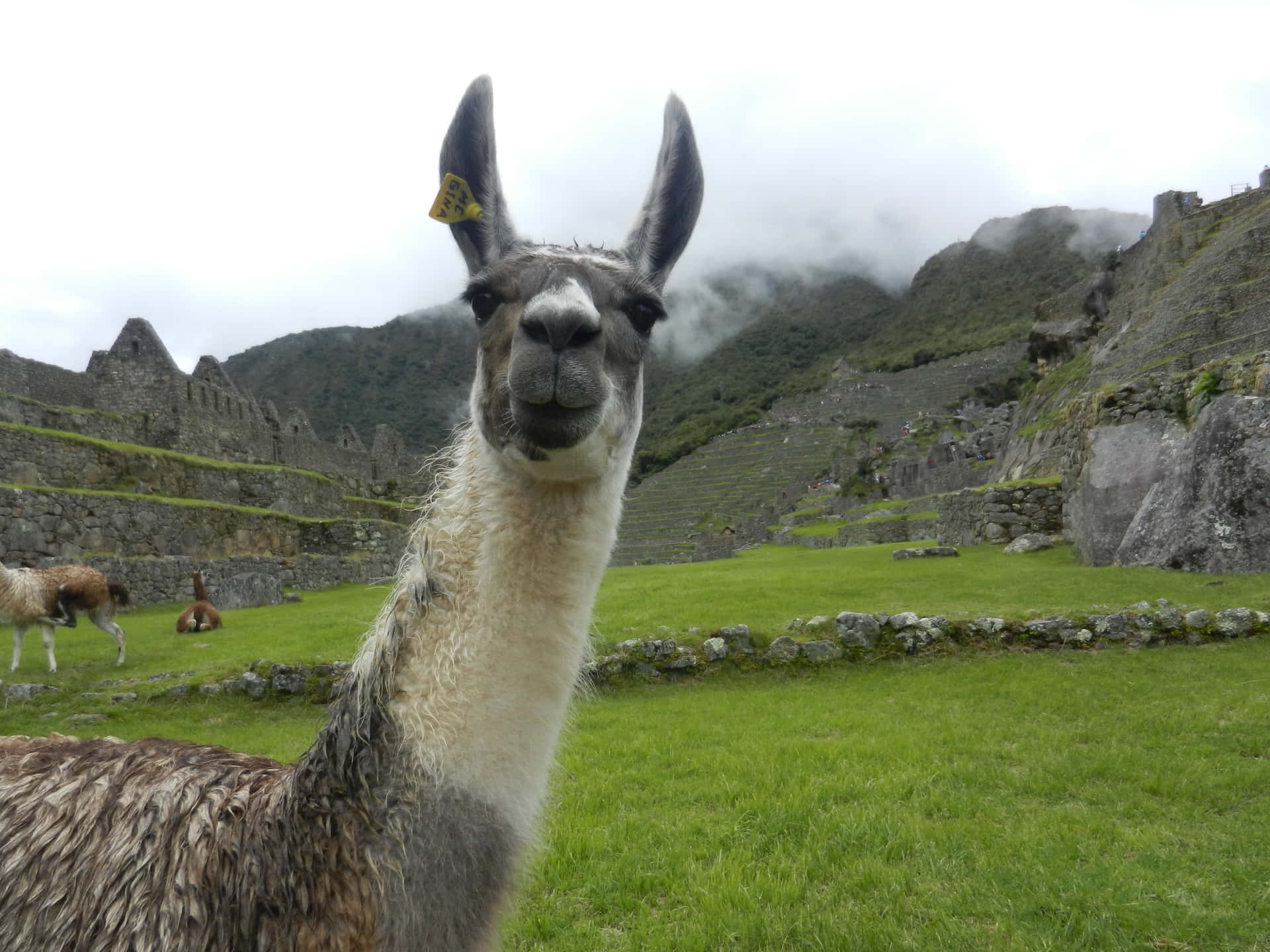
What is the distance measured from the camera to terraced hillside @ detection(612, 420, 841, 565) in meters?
32.2

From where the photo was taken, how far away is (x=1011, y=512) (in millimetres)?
14828

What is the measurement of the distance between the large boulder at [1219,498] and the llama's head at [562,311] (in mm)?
9872

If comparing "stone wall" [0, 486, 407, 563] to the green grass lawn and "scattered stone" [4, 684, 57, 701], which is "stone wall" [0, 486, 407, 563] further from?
the green grass lawn

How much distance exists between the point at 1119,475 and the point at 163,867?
1275 centimetres

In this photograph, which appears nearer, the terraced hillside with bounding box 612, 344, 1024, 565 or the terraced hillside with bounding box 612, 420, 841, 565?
the terraced hillside with bounding box 612, 420, 841, 565

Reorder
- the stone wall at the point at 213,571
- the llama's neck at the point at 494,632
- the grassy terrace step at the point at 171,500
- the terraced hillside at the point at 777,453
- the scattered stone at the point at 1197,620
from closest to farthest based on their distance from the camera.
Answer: the llama's neck at the point at 494,632
the scattered stone at the point at 1197,620
the grassy terrace step at the point at 171,500
the stone wall at the point at 213,571
the terraced hillside at the point at 777,453

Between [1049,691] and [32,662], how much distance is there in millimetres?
10726

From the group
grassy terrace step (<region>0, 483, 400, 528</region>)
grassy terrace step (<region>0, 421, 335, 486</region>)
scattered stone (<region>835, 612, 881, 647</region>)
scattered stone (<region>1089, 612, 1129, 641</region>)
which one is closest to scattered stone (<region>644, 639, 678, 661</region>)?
scattered stone (<region>835, 612, 881, 647</region>)

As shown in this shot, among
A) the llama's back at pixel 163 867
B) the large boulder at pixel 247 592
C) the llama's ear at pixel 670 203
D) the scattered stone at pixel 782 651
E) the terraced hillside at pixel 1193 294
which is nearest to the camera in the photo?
the llama's back at pixel 163 867

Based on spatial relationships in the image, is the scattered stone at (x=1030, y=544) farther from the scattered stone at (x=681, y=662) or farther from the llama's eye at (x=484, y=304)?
the llama's eye at (x=484, y=304)

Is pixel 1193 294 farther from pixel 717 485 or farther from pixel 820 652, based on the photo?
pixel 717 485

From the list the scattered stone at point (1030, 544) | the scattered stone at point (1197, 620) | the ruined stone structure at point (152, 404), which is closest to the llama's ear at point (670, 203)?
the scattered stone at point (1197, 620)

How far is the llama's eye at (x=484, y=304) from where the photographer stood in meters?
1.80

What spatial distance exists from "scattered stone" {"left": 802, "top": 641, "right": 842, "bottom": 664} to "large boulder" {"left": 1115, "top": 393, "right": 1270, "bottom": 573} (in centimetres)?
542
